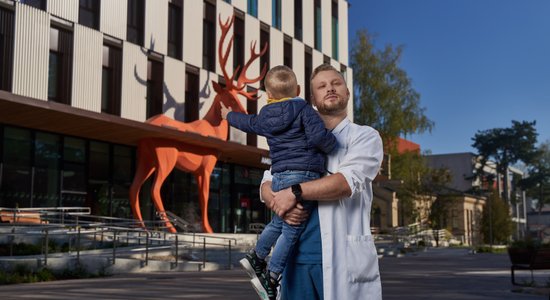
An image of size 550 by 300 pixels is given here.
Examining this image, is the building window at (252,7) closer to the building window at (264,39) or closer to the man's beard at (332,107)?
the building window at (264,39)

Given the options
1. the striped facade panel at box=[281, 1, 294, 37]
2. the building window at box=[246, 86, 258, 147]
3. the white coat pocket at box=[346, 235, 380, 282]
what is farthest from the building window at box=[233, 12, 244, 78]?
the white coat pocket at box=[346, 235, 380, 282]

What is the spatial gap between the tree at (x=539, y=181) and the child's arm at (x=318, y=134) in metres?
90.0

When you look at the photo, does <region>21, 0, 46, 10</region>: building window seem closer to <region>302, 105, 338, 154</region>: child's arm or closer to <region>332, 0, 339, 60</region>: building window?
<region>302, 105, 338, 154</region>: child's arm

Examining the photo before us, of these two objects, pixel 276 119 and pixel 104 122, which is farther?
pixel 104 122

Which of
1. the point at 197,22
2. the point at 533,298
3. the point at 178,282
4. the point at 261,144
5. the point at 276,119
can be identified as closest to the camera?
the point at 276,119

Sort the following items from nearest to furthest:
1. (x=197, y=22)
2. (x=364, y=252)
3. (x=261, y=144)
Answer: (x=364, y=252)
(x=197, y=22)
(x=261, y=144)

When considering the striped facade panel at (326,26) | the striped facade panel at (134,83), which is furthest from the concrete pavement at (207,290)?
the striped facade panel at (326,26)

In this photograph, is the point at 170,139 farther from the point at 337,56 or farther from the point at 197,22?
the point at 337,56

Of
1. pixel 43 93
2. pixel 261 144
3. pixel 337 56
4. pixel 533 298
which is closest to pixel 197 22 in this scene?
pixel 261 144

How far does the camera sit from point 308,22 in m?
40.6

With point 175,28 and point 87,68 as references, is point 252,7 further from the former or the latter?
point 87,68

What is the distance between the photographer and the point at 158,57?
28484 millimetres

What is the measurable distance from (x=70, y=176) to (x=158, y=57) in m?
6.71

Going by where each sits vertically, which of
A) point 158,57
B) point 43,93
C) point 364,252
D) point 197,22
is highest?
point 197,22
